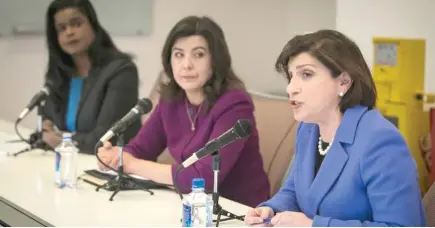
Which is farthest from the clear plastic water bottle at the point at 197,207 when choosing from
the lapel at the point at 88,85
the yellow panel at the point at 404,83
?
the yellow panel at the point at 404,83

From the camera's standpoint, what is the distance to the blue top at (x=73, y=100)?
2.88 metres

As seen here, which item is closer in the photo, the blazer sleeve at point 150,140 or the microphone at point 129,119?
the microphone at point 129,119

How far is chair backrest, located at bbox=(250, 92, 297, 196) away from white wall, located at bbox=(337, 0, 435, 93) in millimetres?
1119

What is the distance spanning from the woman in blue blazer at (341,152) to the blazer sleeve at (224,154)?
1.24ft

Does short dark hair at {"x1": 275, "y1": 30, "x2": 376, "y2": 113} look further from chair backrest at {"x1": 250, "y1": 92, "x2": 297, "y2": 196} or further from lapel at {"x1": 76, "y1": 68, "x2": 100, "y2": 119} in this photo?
lapel at {"x1": 76, "y1": 68, "x2": 100, "y2": 119}

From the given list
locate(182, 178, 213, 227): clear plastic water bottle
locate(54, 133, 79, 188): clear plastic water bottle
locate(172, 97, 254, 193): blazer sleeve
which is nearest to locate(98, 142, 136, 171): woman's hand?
locate(54, 133, 79, 188): clear plastic water bottle

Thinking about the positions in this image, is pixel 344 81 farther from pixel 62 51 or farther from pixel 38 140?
pixel 62 51

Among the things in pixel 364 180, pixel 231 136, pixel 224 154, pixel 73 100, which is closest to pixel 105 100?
pixel 73 100

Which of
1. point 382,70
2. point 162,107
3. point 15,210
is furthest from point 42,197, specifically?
point 382,70

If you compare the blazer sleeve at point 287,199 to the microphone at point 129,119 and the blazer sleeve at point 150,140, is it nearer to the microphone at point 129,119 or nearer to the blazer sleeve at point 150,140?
the microphone at point 129,119

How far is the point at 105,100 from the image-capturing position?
2.70 meters

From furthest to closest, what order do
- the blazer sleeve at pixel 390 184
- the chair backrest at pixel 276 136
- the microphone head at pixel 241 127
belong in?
the chair backrest at pixel 276 136
the microphone head at pixel 241 127
the blazer sleeve at pixel 390 184

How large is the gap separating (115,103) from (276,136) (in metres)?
0.80

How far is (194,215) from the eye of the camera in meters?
1.40
